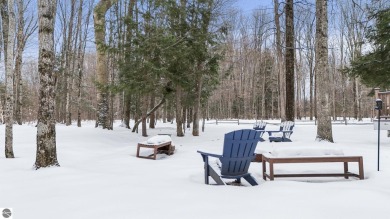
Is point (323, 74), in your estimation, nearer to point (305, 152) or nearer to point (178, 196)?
point (305, 152)

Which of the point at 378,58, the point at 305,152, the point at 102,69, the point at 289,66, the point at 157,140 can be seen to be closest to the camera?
the point at 305,152

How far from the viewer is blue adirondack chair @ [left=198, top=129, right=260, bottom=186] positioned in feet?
14.7

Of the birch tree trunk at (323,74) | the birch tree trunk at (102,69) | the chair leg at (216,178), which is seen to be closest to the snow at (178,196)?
the chair leg at (216,178)

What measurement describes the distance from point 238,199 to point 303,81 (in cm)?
4335

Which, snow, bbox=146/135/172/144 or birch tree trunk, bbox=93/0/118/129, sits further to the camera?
birch tree trunk, bbox=93/0/118/129

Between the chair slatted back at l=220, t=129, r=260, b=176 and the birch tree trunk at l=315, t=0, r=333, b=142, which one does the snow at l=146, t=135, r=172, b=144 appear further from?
the birch tree trunk at l=315, t=0, r=333, b=142

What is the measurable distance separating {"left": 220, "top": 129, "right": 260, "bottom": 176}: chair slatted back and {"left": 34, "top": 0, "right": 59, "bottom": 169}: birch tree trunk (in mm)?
3280

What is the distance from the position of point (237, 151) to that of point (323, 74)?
20.7 ft

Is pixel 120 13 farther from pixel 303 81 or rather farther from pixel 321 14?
pixel 303 81

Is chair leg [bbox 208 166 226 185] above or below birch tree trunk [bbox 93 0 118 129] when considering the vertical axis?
below

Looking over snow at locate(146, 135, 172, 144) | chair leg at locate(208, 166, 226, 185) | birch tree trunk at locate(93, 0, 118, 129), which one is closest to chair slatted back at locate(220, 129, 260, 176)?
chair leg at locate(208, 166, 226, 185)

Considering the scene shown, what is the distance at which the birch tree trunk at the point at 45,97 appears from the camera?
5.50 meters

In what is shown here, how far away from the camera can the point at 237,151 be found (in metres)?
4.52

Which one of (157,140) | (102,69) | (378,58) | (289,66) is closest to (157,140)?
(157,140)
